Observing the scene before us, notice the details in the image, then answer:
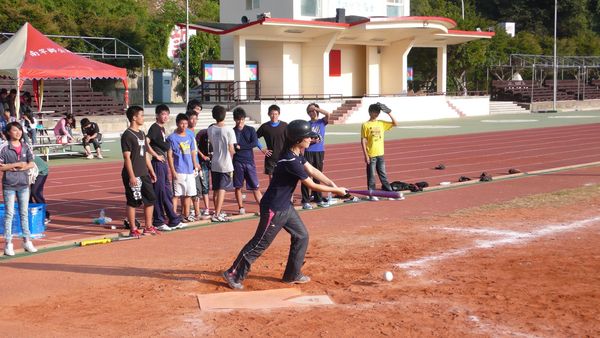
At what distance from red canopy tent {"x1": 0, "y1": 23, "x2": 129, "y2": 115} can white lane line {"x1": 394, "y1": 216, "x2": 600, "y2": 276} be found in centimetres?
1349

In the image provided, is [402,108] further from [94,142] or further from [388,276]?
[388,276]

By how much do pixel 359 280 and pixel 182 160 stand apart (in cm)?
419

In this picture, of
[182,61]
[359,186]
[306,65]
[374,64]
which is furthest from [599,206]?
[182,61]

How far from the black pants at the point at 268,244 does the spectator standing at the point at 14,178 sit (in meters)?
3.31

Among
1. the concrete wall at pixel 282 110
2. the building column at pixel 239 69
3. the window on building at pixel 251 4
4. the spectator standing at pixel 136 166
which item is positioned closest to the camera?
the spectator standing at pixel 136 166

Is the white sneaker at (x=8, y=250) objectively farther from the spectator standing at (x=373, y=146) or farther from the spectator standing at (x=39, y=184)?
the spectator standing at (x=373, y=146)

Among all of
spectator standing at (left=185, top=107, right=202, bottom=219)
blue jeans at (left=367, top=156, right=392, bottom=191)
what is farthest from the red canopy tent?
blue jeans at (left=367, top=156, right=392, bottom=191)

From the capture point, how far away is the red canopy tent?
65.6ft

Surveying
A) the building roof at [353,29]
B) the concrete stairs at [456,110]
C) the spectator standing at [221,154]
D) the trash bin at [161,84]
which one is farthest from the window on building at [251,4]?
the spectator standing at [221,154]

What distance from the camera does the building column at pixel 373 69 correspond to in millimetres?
49281

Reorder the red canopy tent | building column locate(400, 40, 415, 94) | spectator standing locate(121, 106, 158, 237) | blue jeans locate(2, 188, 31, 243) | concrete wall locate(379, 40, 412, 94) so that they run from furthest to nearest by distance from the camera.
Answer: concrete wall locate(379, 40, 412, 94)
building column locate(400, 40, 415, 94)
the red canopy tent
spectator standing locate(121, 106, 158, 237)
blue jeans locate(2, 188, 31, 243)

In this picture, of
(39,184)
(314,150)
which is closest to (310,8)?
(314,150)

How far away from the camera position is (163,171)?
1098cm

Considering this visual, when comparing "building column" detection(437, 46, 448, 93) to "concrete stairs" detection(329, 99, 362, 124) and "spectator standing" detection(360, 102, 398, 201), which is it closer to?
"concrete stairs" detection(329, 99, 362, 124)
